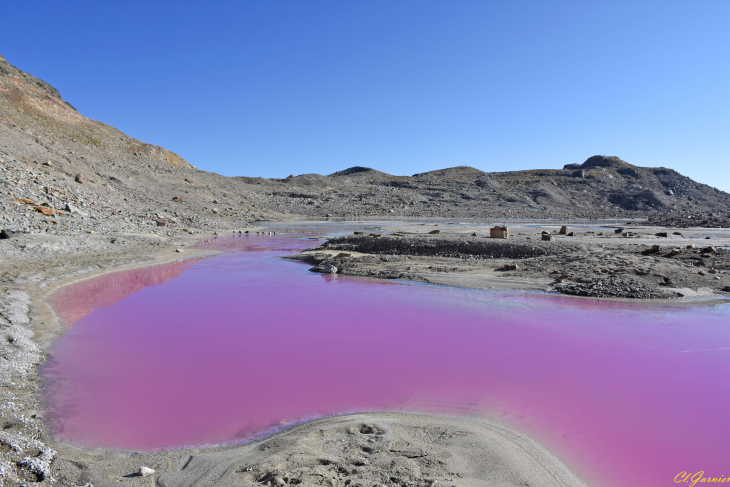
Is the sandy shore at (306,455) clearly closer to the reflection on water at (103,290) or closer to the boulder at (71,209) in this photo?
the reflection on water at (103,290)

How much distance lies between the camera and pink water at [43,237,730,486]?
189 inches

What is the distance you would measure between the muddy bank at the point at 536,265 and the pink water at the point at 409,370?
1172 mm

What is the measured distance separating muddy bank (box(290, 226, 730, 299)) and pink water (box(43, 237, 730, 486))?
117 cm

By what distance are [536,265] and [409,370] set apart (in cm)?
940

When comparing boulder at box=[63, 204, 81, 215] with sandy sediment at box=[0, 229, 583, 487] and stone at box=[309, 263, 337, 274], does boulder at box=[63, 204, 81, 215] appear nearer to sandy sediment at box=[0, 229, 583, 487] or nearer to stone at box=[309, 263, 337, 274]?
stone at box=[309, 263, 337, 274]

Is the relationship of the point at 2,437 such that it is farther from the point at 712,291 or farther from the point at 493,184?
the point at 493,184

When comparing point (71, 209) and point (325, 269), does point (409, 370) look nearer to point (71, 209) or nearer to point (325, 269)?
point (325, 269)

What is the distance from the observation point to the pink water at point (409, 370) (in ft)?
15.8

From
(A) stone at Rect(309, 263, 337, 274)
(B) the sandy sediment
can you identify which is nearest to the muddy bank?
(A) stone at Rect(309, 263, 337, 274)

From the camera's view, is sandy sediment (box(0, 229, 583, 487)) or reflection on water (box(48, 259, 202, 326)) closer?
sandy sediment (box(0, 229, 583, 487))

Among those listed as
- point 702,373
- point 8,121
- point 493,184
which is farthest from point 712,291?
point 493,184

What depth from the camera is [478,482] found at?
3713mm

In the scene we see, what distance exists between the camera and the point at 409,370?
670 centimetres

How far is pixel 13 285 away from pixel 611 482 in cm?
1287
